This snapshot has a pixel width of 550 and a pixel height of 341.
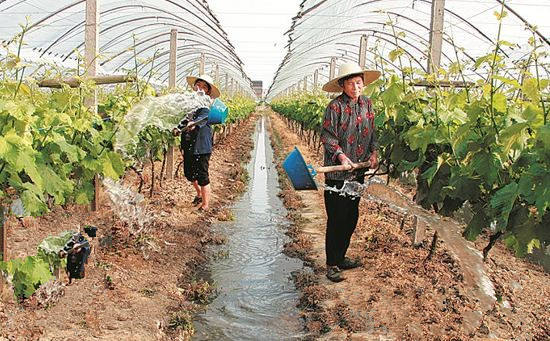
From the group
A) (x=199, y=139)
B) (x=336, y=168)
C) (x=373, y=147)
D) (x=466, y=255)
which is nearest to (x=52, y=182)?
(x=336, y=168)

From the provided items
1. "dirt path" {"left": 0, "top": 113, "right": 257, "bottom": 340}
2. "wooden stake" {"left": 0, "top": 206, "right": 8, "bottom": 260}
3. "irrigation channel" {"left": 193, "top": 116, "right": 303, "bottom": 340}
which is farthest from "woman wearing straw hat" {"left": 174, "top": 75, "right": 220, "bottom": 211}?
"wooden stake" {"left": 0, "top": 206, "right": 8, "bottom": 260}

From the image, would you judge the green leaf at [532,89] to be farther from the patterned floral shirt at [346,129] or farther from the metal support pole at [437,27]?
the metal support pole at [437,27]

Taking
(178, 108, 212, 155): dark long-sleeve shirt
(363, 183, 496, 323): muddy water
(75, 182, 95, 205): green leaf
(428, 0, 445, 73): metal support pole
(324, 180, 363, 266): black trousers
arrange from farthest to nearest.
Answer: (178, 108, 212, 155): dark long-sleeve shirt
(428, 0, 445, 73): metal support pole
(324, 180, 363, 266): black trousers
(363, 183, 496, 323): muddy water
(75, 182, 95, 205): green leaf

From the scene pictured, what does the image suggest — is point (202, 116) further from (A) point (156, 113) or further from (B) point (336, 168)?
(B) point (336, 168)

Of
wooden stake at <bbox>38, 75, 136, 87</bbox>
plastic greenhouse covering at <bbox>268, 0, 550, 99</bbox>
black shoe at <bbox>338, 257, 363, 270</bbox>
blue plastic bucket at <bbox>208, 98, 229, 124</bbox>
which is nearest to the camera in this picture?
wooden stake at <bbox>38, 75, 136, 87</bbox>

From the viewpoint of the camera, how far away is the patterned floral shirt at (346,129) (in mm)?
4566

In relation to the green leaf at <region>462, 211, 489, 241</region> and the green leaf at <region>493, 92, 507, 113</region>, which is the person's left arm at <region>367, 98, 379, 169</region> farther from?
the green leaf at <region>493, 92, 507, 113</region>

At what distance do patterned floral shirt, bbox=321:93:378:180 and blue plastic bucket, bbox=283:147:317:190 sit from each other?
1.32ft

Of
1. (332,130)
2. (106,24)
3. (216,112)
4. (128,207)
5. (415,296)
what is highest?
(106,24)

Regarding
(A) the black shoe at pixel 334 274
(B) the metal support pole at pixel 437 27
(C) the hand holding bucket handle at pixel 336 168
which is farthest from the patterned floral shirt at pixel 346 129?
(B) the metal support pole at pixel 437 27

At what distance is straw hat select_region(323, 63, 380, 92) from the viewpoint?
4.50m

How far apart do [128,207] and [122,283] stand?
4.58 feet

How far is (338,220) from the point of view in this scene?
4.73 metres

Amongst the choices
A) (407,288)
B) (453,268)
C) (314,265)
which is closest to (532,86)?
(407,288)
